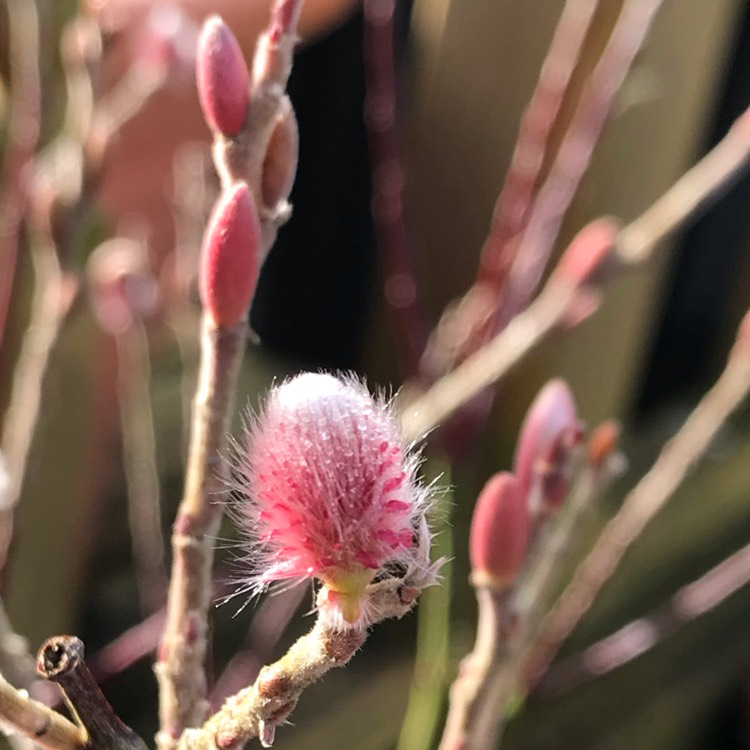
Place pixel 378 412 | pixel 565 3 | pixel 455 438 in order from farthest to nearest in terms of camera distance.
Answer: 1. pixel 565 3
2. pixel 455 438
3. pixel 378 412

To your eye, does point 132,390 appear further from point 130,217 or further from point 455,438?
point 130,217

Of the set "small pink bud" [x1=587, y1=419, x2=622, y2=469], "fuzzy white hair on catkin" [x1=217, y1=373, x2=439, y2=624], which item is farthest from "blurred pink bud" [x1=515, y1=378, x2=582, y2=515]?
"fuzzy white hair on catkin" [x1=217, y1=373, x2=439, y2=624]

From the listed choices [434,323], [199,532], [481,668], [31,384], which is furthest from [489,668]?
[434,323]

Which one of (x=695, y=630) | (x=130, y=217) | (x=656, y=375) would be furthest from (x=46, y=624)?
(x=656, y=375)

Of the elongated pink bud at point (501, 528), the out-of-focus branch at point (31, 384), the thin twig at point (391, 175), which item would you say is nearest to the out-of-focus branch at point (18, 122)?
the out-of-focus branch at point (31, 384)

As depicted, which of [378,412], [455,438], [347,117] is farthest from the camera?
[347,117]

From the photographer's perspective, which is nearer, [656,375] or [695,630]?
[695,630]

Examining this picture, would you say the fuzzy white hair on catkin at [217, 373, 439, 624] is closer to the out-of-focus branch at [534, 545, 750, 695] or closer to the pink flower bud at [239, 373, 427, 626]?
the pink flower bud at [239, 373, 427, 626]
